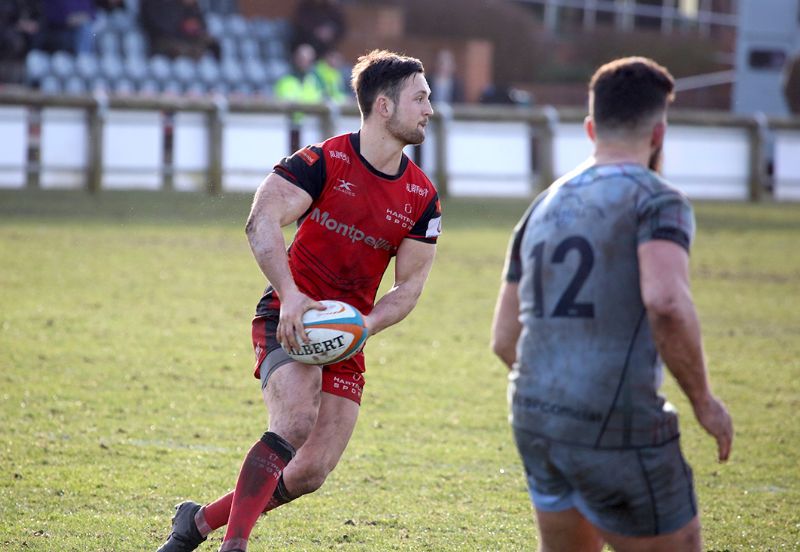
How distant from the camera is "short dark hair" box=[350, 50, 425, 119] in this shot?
5.12m

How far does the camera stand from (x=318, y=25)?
91.0ft

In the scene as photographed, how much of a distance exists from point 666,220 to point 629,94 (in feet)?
1.29

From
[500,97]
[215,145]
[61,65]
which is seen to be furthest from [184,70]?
[500,97]

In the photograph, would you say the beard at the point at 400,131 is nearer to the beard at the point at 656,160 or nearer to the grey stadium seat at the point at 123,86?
the beard at the point at 656,160

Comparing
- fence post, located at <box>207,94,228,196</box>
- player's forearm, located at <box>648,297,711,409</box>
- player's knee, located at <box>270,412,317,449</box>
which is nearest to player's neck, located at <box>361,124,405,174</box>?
player's knee, located at <box>270,412,317,449</box>

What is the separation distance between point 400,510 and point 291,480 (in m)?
1.02

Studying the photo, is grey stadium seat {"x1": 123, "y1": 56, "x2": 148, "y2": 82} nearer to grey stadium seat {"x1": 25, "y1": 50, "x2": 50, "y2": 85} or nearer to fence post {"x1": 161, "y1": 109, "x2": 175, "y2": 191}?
grey stadium seat {"x1": 25, "y1": 50, "x2": 50, "y2": 85}

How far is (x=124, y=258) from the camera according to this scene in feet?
45.7

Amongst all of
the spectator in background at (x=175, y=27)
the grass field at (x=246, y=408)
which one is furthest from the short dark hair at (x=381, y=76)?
the spectator in background at (x=175, y=27)

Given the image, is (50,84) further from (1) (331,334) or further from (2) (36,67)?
(1) (331,334)

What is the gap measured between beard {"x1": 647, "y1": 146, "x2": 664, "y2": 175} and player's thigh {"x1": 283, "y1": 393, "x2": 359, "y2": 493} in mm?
1859

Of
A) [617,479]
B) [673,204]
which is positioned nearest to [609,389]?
[617,479]

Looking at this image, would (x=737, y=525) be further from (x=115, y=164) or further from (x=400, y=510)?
(x=115, y=164)

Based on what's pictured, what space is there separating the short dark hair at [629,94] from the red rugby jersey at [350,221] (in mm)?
1685
